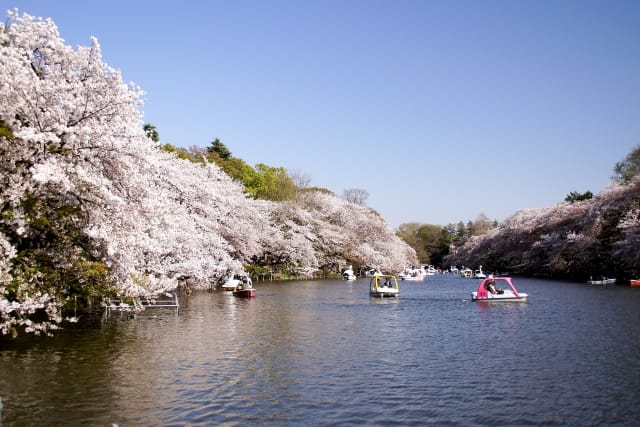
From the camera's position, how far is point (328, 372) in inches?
744

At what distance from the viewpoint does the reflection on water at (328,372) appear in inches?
565

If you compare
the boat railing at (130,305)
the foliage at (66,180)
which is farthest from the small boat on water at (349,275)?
the foliage at (66,180)

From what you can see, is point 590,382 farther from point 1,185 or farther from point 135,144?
point 1,185

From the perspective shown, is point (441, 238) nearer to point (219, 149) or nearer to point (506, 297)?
point (219, 149)

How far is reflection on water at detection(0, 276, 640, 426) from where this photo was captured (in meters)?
14.3

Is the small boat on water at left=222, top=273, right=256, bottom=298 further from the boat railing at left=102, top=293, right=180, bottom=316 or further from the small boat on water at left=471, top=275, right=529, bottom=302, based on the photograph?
the small boat on water at left=471, top=275, right=529, bottom=302

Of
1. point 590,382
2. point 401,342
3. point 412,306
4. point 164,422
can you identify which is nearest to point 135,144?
point 164,422

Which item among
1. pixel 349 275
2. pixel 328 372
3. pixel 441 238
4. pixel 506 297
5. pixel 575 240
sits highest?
pixel 441 238

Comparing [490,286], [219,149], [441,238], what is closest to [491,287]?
[490,286]

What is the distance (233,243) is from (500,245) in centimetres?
6684

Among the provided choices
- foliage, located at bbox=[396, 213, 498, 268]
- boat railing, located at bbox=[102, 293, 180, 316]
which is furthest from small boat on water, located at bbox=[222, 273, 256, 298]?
Answer: foliage, located at bbox=[396, 213, 498, 268]

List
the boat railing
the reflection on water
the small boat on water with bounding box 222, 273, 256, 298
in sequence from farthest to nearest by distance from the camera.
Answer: the small boat on water with bounding box 222, 273, 256, 298, the boat railing, the reflection on water

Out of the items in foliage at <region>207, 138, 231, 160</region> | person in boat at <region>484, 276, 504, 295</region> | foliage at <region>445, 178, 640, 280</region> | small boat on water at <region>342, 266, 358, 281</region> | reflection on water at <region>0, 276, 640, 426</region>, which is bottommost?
reflection on water at <region>0, 276, 640, 426</region>

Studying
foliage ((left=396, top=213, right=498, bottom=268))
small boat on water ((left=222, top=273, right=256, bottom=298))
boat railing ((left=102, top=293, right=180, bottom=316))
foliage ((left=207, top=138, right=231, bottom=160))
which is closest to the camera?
boat railing ((left=102, top=293, right=180, bottom=316))
